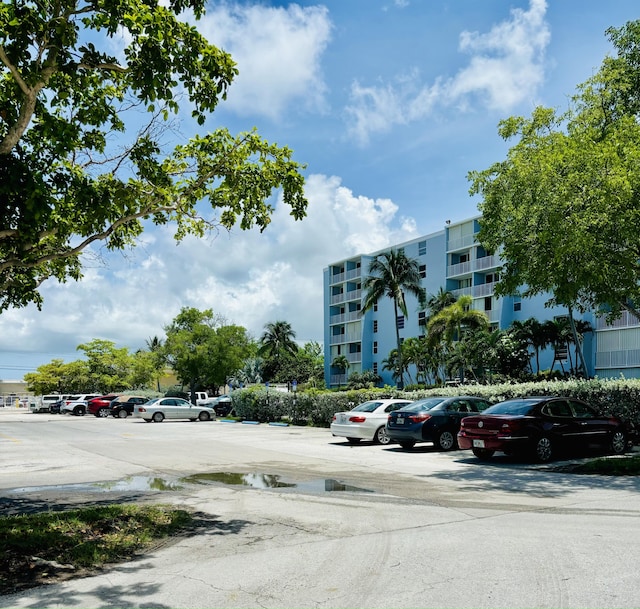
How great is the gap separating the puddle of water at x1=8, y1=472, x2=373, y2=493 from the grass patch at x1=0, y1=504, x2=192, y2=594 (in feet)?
9.36

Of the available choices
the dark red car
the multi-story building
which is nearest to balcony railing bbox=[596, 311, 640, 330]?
the multi-story building

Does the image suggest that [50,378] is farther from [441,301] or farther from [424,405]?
[424,405]

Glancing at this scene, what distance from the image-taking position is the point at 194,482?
12102 mm

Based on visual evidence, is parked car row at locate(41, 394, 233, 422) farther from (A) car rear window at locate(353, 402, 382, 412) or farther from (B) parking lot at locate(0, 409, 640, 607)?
(B) parking lot at locate(0, 409, 640, 607)

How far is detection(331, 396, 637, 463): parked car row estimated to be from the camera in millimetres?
14016

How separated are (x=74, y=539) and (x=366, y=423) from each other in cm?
1384

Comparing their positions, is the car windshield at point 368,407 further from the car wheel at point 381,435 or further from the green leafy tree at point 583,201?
the green leafy tree at point 583,201

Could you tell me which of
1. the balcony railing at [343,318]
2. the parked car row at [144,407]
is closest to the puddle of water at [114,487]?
the parked car row at [144,407]

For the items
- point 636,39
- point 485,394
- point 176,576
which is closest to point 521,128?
point 636,39

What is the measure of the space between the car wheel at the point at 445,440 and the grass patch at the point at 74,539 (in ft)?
33.4

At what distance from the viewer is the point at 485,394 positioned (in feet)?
72.3

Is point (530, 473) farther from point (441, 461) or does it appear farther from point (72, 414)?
point (72, 414)

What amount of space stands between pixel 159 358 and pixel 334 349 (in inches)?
817

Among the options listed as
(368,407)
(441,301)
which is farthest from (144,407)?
(441,301)
